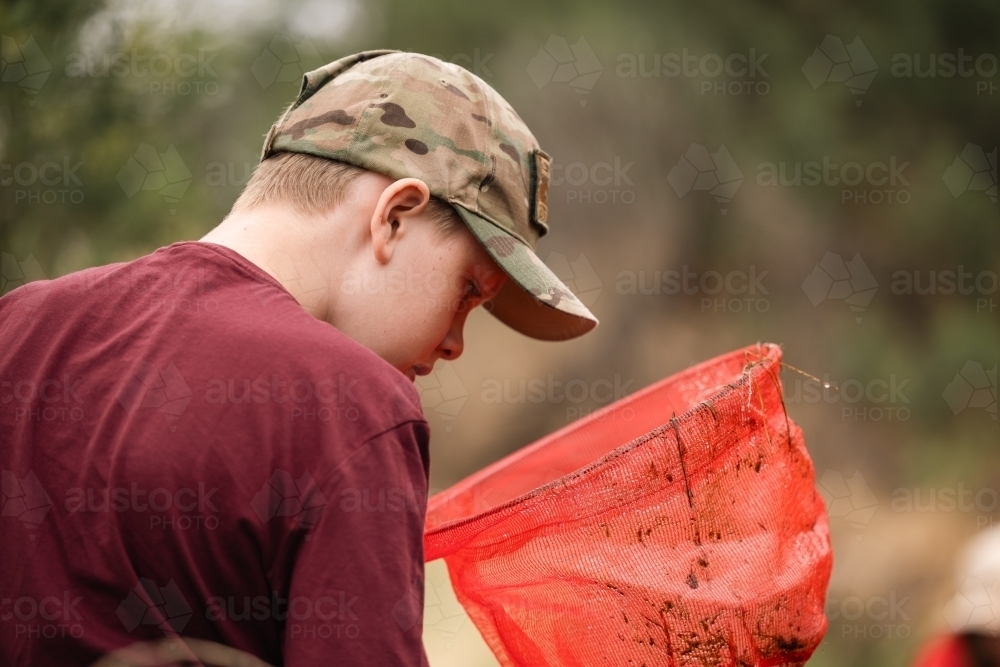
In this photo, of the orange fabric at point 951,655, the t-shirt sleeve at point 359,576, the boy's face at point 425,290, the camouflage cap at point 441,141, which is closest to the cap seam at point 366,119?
the camouflage cap at point 441,141

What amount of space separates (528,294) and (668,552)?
1.37 feet

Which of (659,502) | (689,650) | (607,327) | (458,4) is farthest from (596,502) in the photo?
(458,4)

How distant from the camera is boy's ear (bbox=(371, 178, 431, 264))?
3.34 feet

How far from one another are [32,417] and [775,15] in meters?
3.39

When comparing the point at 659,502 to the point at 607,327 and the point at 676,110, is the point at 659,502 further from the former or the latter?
the point at 676,110

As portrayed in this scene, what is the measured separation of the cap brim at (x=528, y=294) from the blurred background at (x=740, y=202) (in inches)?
70.2

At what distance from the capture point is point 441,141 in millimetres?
1076

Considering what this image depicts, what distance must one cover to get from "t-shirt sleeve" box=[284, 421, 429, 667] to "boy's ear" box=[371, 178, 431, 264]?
0.32m

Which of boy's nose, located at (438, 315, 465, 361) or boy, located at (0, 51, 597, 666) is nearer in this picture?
boy, located at (0, 51, 597, 666)

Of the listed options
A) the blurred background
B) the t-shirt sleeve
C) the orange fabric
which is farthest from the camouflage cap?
the blurred background

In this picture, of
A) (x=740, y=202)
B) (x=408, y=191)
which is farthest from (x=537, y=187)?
(x=740, y=202)

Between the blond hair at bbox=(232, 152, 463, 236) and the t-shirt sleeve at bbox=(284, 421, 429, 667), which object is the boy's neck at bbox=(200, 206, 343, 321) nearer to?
the blond hair at bbox=(232, 152, 463, 236)

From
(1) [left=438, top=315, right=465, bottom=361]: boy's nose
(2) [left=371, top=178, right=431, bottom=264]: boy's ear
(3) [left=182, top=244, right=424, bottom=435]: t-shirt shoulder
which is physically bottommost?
(1) [left=438, top=315, right=465, bottom=361]: boy's nose

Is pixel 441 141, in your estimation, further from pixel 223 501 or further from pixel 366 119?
pixel 223 501
